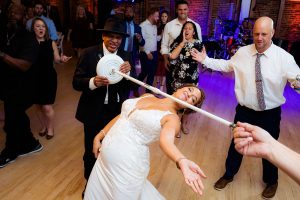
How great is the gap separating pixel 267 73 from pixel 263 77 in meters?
0.05

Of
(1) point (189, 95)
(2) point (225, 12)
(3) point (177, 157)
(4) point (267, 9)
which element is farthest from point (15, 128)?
(4) point (267, 9)

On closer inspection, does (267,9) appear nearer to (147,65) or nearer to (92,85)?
(147,65)

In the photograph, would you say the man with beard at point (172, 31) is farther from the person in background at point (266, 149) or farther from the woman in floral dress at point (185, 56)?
the person in background at point (266, 149)

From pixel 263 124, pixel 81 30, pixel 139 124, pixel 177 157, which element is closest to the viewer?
pixel 177 157

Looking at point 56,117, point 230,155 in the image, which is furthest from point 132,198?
point 56,117

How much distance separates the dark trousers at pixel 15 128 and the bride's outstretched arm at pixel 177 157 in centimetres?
199

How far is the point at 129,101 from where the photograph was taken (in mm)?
1941

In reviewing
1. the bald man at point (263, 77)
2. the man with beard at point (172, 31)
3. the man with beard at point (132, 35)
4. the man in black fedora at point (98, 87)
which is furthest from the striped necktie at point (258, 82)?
the man with beard at point (132, 35)

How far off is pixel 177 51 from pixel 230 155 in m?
1.45

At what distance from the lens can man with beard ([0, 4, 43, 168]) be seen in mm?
2711

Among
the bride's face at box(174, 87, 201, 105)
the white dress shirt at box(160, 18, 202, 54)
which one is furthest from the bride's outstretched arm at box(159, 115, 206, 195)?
the white dress shirt at box(160, 18, 202, 54)

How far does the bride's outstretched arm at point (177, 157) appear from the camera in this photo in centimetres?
115

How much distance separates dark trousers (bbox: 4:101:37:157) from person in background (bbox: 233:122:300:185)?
2452mm

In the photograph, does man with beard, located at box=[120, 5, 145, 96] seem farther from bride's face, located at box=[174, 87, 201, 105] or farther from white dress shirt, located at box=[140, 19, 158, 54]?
bride's face, located at box=[174, 87, 201, 105]
